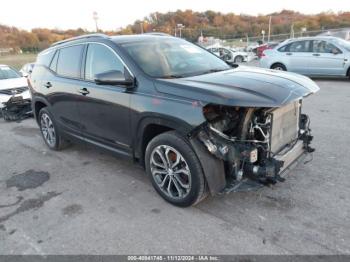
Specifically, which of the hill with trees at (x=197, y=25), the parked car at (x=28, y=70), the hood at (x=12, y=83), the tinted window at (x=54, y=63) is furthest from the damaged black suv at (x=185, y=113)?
the hill with trees at (x=197, y=25)

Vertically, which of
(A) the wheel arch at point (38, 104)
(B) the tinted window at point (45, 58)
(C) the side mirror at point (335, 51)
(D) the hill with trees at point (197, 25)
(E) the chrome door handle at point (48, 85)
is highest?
(D) the hill with trees at point (197, 25)

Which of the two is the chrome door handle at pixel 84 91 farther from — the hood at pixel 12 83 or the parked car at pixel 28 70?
the hood at pixel 12 83

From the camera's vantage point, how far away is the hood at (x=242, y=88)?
2885mm

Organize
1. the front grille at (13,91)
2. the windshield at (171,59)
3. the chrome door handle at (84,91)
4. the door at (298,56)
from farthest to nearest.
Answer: the door at (298,56) < the front grille at (13,91) < the chrome door handle at (84,91) < the windshield at (171,59)

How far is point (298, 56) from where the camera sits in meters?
11.7

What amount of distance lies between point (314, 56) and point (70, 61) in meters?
9.47

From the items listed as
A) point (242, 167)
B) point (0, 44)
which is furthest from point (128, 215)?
point (0, 44)

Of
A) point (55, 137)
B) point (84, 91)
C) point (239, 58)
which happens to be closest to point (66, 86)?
point (84, 91)

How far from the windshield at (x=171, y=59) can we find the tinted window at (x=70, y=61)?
973 millimetres

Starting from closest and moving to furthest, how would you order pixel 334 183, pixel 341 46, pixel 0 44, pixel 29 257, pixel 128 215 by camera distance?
pixel 29 257 < pixel 128 215 < pixel 334 183 < pixel 341 46 < pixel 0 44

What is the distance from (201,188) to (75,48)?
2.84 metres

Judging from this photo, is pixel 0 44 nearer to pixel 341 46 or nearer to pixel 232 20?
pixel 232 20

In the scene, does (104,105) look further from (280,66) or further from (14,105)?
(280,66)

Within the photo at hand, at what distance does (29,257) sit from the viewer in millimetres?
2896
